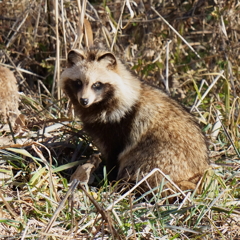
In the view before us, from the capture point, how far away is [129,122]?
182 inches

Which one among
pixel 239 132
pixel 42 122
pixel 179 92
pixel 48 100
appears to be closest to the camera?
pixel 42 122

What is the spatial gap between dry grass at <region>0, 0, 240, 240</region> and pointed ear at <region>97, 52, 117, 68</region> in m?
0.82

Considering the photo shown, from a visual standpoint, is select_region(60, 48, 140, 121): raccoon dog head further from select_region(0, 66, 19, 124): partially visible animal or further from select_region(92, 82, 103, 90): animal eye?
select_region(0, 66, 19, 124): partially visible animal

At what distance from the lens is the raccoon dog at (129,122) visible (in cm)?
445

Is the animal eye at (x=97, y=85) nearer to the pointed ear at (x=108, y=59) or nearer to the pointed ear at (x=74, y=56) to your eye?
the pointed ear at (x=108, y=59)

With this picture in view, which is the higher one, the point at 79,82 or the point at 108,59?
the point at 108,59

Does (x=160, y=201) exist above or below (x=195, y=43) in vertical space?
below

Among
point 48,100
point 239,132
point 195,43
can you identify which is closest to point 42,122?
point 48,100

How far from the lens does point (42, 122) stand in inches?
211

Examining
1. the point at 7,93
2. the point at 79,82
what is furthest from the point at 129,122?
the point at 7,93

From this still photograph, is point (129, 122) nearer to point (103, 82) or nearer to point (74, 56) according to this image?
point (103, 82)

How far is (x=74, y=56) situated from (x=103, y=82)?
42 cm

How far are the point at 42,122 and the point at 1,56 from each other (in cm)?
186

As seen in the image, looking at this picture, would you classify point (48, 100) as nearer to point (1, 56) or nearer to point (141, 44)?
point (1, 56)
